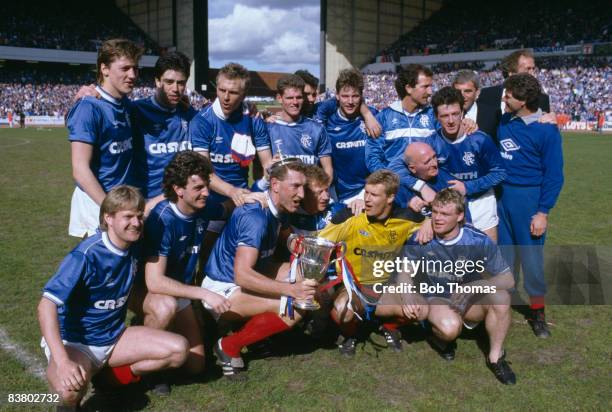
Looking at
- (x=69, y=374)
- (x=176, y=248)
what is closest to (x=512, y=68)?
(x=176, y=248)

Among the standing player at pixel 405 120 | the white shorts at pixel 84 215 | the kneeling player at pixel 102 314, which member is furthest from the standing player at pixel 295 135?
the kneeling player at pixel 102 314

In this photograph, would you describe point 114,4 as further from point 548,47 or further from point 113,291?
point 113,291

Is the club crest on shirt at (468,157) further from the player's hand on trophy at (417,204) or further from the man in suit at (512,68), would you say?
the man in suit at (512,68)

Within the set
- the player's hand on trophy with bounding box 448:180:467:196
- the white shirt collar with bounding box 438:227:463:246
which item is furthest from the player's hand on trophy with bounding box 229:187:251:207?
the player's hand on trophy with bounding box 448:180:467:196

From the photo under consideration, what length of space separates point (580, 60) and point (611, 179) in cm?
3114

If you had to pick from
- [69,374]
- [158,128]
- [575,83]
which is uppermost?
[575,83]

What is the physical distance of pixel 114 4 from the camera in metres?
51.1

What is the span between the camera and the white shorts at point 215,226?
460cm

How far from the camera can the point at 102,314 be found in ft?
10.3

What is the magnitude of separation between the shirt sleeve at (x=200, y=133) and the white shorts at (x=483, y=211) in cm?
234

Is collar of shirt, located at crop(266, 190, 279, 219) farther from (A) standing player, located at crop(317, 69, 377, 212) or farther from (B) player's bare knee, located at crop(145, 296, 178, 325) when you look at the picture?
(A) standing player, located at crop(317, 69, 377, 212)

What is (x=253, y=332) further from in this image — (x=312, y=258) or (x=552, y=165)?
(x=552, y=165)

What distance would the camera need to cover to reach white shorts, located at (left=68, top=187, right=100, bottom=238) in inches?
152

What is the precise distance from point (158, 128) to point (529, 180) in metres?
3.23
